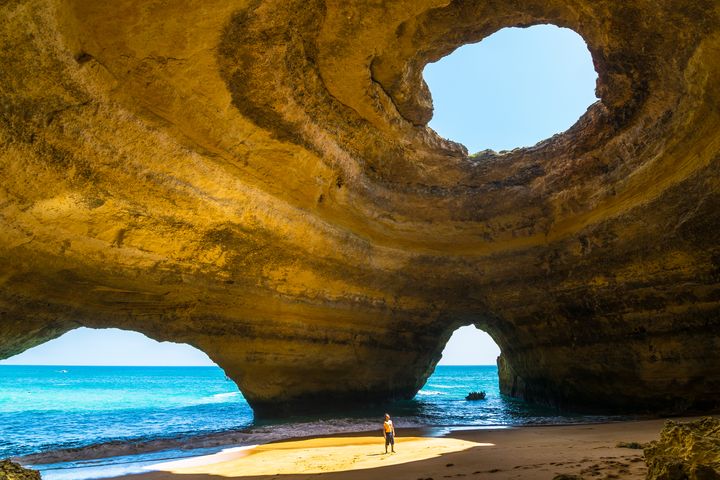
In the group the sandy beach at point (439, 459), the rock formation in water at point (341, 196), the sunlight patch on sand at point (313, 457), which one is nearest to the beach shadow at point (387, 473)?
the sandy beach at point (439, 459)

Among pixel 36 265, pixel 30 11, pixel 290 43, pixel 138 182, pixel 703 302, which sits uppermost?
pixel 290 43

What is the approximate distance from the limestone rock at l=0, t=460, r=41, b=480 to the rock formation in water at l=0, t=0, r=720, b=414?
186 inches

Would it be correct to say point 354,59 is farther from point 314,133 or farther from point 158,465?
point 158,465

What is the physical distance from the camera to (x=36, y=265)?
25.8ft

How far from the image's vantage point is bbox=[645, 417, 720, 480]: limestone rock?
249cm

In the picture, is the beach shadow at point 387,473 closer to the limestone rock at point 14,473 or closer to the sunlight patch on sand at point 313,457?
the sunlight patch on sand at point 313,457

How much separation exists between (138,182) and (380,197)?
5670 millimetres

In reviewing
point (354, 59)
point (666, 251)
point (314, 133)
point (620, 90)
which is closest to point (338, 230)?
point (314, 133)

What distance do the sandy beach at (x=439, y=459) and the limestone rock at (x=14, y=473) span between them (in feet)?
7.63

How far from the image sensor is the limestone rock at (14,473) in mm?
3391

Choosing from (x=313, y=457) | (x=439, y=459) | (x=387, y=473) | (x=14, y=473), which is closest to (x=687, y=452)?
(x=387, y=473)

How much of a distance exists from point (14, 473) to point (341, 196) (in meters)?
7.75

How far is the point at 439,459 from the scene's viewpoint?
5770 mm

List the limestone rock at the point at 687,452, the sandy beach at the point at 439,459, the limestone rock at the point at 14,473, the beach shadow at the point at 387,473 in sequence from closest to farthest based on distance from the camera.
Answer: the limestone rock at the point at 687,452 → the limestone rock at the point at 14,473 → the sandy beach at the point at 439,459 → the beach shadow at the point at 387,473
